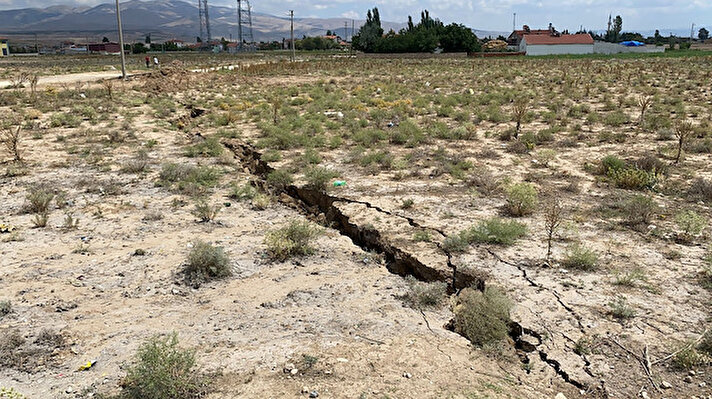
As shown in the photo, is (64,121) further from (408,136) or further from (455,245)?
(455,245)

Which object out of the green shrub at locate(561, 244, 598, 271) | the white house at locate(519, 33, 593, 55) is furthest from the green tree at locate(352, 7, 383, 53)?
the green shrub at locate(561, 244, 598, 271)

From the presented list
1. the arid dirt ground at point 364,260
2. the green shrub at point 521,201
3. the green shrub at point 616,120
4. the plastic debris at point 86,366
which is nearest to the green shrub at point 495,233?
the arid dirt ground at point 364,260

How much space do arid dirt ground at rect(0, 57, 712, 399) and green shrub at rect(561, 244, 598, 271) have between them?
26 mm

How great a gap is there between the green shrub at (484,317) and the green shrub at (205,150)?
8243mm

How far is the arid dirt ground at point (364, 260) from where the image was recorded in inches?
167

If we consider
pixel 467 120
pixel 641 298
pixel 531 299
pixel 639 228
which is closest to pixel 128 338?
pixel 531 299

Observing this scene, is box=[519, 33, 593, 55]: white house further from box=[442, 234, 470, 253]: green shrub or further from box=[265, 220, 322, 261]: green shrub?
box=[265, 220, 322, 261]: green shrub

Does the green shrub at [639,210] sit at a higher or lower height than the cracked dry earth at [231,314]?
higher

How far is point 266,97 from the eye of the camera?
21.4 meters

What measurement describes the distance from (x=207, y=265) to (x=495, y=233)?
3.64m

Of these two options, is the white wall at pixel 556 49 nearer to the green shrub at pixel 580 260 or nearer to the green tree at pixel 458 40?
the green tree at pixel 458 40

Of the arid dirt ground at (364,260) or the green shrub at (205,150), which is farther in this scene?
the green shrub at (205,150)

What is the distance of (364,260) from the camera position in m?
6.58

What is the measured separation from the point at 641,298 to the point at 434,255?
Answer: 2.27 meters
